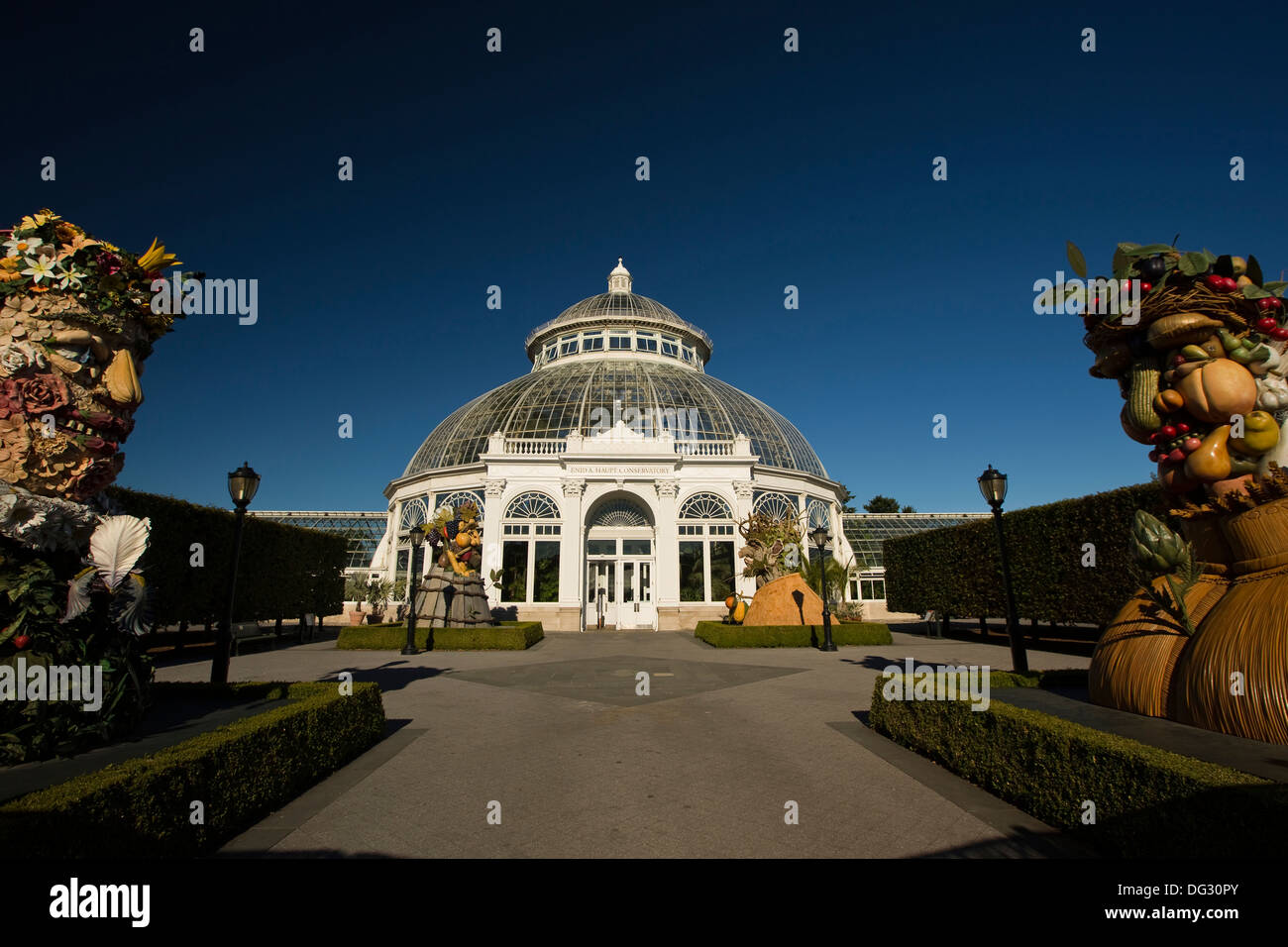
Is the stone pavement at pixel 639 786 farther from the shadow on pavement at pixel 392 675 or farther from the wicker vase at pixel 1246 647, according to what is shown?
the wicker vase at pixel 1246 647

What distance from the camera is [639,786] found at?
20.9ft

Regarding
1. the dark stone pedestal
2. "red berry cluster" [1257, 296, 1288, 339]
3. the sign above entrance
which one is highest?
the sign above entrance

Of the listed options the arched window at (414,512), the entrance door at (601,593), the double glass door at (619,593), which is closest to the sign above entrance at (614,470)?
the double glass door at (619,593)

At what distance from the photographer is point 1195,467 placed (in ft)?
22.0

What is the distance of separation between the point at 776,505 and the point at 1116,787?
30.3 meters

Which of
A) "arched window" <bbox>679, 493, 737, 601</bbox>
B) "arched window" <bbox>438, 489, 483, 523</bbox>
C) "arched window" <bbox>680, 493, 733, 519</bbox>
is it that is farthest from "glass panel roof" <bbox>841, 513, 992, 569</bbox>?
"arched window" <bbox>438, 489, 483, 523</bbox>

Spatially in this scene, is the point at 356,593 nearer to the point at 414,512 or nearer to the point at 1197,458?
the point at 414,512

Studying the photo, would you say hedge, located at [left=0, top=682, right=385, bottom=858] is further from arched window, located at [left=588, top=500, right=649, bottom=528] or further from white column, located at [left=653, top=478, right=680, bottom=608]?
arched window, located at [left=588, top=500, right=649, bottom=528]

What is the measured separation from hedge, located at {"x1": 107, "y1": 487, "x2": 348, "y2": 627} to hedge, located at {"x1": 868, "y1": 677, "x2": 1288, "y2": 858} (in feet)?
50.3

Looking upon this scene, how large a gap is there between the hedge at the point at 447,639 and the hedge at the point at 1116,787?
54.3ft

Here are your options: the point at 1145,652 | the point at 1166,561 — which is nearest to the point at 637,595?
the point at 1145,652

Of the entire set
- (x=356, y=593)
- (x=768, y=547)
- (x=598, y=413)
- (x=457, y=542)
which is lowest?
(x=356, y=593)

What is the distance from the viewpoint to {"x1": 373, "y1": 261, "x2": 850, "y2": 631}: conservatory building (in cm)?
3134

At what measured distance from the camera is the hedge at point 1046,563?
709 inches
